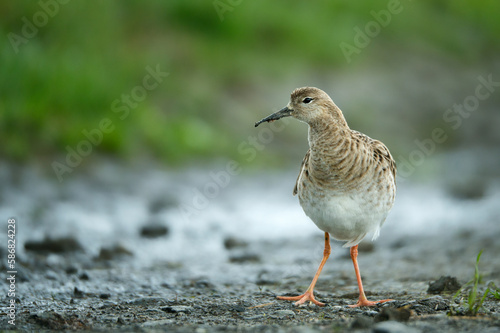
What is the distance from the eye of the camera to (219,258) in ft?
25.0

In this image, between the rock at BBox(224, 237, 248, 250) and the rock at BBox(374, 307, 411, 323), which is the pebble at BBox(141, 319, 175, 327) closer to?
the rock at BBox(374, 307, 411, 323)

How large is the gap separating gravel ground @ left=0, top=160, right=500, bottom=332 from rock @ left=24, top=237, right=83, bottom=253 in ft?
0.05

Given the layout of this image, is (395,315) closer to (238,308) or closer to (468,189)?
(238,308)

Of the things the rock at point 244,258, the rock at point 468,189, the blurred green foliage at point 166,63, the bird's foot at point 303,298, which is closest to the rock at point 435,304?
the bird's foot at point 303,298

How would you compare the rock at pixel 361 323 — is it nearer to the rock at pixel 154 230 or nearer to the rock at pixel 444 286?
the rock at pixel 444 286

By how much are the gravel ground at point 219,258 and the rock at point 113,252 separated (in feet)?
0.06

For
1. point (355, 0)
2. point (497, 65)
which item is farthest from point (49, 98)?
point (497, 65)

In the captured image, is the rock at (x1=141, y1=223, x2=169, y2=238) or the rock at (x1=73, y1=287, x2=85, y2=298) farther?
the rock at (x1=141, y1=223, x2=169, y2=238)

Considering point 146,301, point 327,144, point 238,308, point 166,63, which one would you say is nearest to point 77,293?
point 146,301

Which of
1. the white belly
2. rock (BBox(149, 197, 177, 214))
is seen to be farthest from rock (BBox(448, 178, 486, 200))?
the white belly

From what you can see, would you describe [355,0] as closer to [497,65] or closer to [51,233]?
[497,65]

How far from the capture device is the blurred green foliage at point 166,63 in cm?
974

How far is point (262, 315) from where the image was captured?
15.8 feet

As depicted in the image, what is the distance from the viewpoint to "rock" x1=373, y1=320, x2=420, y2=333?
3.86 m
